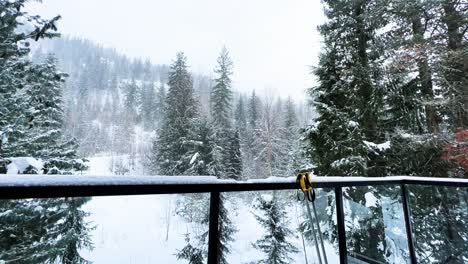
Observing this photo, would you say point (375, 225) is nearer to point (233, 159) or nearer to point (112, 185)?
point (112, 185)

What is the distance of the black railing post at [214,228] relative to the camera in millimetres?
1265

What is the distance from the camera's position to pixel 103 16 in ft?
150

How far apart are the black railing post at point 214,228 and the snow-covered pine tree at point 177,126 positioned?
13.3 m

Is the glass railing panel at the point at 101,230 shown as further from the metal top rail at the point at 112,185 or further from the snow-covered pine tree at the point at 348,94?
the snow-covered pine tree at the point at 348,94

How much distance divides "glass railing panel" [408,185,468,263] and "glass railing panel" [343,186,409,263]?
0.35 ft

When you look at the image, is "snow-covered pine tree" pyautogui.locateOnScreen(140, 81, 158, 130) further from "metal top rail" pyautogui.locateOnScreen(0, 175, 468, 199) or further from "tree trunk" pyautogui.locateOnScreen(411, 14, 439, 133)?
"metal top rail" pyautogui.locateOnScreen(0, 175, 468, 199)

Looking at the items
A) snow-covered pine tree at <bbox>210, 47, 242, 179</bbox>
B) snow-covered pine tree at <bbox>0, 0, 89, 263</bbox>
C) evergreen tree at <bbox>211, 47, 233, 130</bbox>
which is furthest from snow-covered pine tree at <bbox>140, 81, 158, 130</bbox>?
snow-covered pine tree at <bbox>0, 0, 89, 263</bbox>

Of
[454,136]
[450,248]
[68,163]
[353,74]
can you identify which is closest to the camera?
[450,248]

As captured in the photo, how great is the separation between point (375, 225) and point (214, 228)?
1475 mm

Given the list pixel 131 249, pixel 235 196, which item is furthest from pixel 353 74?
pixel 131 249

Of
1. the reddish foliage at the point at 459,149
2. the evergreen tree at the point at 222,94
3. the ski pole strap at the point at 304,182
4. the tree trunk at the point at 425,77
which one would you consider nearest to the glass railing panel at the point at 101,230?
the ski pole strap at the point at 304,182

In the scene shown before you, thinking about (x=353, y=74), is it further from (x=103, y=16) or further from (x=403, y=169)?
(x=103, y=16)

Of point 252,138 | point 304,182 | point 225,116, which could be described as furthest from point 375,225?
point 252,138

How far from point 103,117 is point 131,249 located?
33.1 metres
